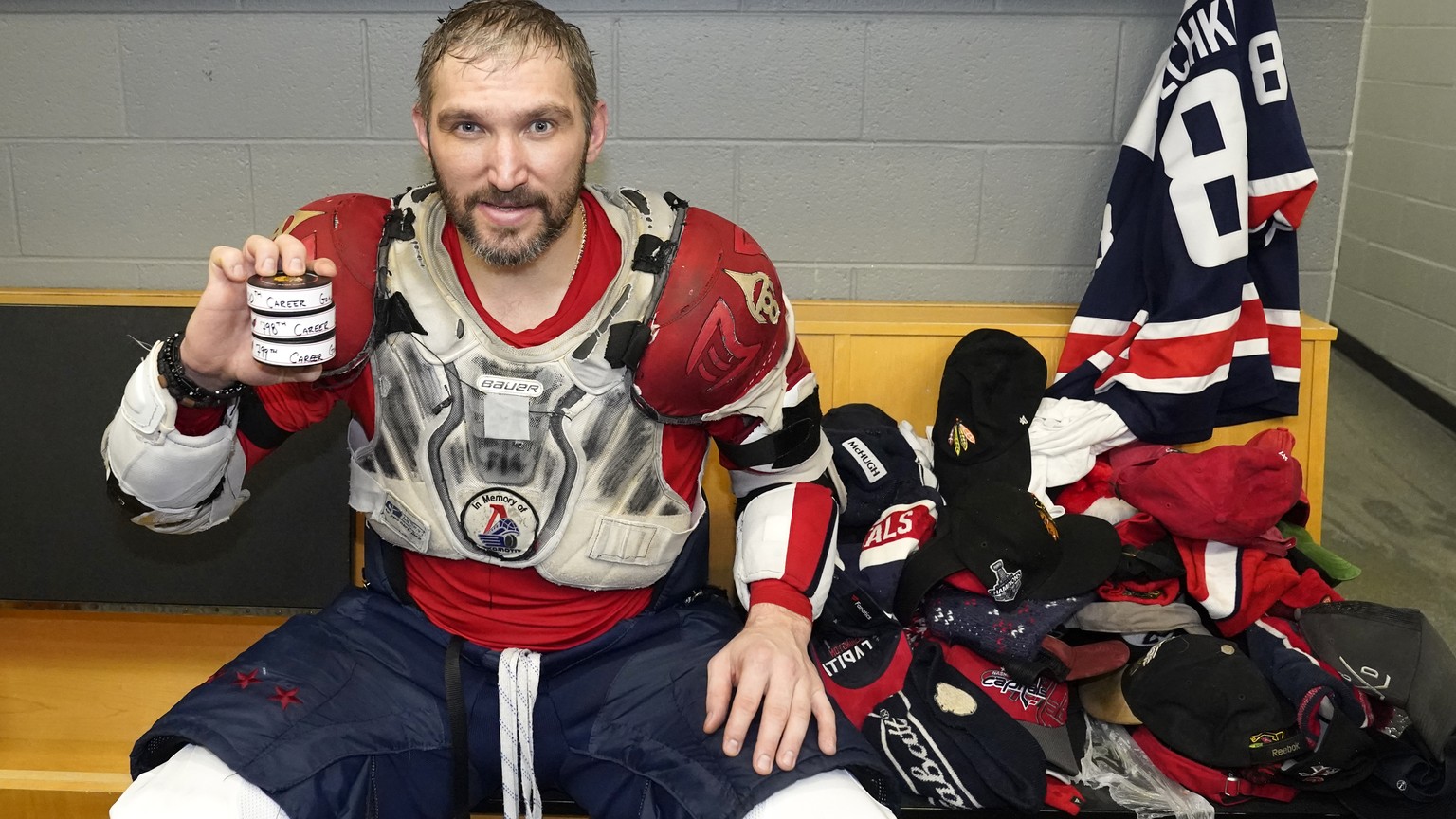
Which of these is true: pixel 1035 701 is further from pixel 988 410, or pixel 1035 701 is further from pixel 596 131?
pixel 596 131

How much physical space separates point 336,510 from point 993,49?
1.44 metres

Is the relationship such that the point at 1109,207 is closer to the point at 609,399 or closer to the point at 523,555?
the point at 609,399

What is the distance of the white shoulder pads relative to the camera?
141 cm

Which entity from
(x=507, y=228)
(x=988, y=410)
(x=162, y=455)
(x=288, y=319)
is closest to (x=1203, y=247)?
(x=988, y=410)

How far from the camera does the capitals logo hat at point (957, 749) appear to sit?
161 centimetres

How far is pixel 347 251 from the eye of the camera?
1519mm

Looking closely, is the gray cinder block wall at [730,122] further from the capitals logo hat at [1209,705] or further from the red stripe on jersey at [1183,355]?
the capitals logo hat at [1209,705]

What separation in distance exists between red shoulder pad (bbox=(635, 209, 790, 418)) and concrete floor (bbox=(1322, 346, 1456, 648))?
1.97 m

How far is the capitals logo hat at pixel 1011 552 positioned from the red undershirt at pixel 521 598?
449mm

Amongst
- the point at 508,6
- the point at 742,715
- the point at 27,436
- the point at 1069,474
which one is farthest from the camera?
the point at 27,436

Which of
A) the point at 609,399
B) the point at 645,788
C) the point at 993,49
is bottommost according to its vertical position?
the point at 645,788

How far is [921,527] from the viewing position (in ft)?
6.15

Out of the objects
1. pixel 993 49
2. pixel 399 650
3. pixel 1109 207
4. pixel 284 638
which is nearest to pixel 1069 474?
pixel 1109 207

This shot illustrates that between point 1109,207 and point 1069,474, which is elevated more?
point 1109,207
